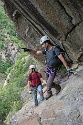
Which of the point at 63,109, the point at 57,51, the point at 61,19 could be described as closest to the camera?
the point at 63,109

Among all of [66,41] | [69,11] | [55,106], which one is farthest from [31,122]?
[69,11]

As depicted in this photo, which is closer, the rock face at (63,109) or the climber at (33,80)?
the rock face at (63,109)

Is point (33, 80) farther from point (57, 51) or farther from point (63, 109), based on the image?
point (63, 109)

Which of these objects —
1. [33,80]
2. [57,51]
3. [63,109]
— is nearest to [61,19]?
[57,51]

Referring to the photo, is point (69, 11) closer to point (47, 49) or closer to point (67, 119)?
point (47, 49)

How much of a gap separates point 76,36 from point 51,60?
2265 millimetres

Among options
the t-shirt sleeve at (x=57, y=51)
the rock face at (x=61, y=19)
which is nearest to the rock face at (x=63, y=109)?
the rock face at (x=61, y=19)

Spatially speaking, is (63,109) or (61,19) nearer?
(63,109)

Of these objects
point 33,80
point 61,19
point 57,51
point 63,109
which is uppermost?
point 61,19

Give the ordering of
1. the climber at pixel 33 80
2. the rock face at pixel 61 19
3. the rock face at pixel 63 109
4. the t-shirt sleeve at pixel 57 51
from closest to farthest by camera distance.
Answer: the rock face at pixel 63 109
the t-shirt sleeve at pixel 57 51
the rock face at pixel 61 19
the climber at pixel 33 80

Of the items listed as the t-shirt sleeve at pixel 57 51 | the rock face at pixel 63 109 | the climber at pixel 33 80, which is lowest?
the rock face at pixel 63 109

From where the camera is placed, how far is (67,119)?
36.5 feet

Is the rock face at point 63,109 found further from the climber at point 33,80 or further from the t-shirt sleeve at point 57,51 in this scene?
the t-shirt sleeve at point 57,51

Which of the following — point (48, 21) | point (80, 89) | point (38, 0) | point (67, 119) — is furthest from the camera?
point (48, 21)
